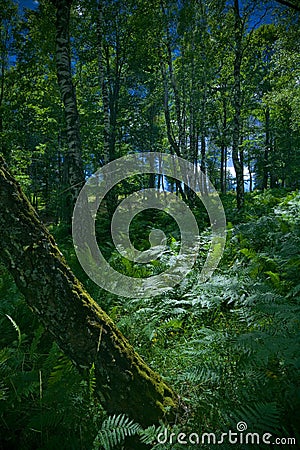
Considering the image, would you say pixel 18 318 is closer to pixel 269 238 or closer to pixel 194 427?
pixel 194 427

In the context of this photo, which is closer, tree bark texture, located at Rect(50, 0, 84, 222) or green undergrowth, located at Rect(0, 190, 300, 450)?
green undergrowth, located at Rect(0, 190, 300, 450)

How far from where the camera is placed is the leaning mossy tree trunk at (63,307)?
69.2 inches

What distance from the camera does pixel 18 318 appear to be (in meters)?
3.63

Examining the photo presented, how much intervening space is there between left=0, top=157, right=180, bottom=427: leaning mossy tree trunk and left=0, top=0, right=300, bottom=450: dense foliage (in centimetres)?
14

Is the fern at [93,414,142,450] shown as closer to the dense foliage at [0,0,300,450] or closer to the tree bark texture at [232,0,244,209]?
the dense foliage at [0,0,300,450]

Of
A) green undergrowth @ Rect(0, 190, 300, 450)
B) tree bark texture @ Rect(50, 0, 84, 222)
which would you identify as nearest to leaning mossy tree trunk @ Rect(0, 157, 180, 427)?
green undergrowth @ Rect(0, 190, 300, 450)

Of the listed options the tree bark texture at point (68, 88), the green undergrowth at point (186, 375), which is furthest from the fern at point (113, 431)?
the tree bark texture at point (68, 88)

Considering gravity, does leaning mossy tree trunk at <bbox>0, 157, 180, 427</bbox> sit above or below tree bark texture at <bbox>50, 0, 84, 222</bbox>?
below

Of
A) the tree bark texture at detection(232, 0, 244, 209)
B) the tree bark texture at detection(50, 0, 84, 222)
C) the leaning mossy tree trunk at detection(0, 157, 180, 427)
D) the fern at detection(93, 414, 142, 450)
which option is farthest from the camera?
the tree bark texture at detection(232, 0, 244, 209)

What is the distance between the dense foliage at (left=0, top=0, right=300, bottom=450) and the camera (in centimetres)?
196

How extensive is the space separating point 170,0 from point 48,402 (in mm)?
17684

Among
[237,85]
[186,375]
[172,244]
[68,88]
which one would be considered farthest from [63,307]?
[237,85]

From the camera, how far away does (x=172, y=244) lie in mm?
6516

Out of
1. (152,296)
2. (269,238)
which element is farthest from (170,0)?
(152,296)
